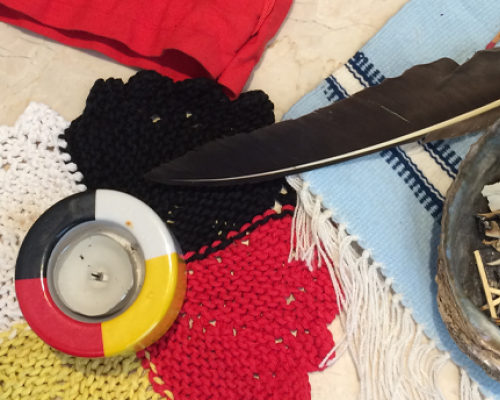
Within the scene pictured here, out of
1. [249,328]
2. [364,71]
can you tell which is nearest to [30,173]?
[249,328]

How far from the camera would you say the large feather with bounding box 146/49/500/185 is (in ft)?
1.63

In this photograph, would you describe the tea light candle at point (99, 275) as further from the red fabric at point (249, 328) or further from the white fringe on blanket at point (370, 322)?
the white fringe on blanket at point (370, 322)

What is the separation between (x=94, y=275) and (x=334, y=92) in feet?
1.18

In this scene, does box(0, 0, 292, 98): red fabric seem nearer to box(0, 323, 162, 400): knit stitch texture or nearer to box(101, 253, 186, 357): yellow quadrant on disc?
box(101, 253, 186, 357): yellow quadrant on disc

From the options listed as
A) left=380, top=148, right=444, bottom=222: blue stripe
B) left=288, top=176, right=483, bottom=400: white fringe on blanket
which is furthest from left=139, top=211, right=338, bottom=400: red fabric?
left=380, top=148, right=444, bottom=222: blue stripe

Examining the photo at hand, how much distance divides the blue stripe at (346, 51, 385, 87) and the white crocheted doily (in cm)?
37

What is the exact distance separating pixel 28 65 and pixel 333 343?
54 centimetres

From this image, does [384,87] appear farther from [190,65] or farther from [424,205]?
[190,65]

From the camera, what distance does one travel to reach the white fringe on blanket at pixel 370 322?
51 cm

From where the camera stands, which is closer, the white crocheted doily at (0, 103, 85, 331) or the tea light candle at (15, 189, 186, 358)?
the tea light candle at (15, 189, 186, 358)

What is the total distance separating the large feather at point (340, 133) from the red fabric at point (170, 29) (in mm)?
100

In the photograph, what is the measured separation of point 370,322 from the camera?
52 centimetres

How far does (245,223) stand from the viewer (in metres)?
0.54

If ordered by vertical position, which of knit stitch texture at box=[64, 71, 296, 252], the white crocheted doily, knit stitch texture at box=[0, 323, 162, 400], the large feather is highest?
the large feather
